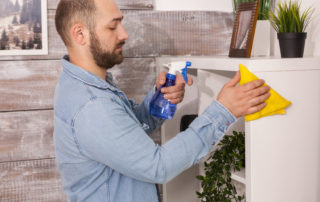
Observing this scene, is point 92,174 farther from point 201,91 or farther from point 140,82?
point 140,82

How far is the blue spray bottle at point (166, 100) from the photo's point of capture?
129cm

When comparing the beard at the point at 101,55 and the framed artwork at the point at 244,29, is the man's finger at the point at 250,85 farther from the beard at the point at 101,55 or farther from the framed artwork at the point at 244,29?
the beard at the point at 101,55

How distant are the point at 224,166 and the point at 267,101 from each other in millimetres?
363

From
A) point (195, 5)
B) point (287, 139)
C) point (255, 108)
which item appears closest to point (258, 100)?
point (255, 108)

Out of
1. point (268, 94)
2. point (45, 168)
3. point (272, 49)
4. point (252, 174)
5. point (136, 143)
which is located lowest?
point (45, 168)

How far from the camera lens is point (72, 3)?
120 centimetres

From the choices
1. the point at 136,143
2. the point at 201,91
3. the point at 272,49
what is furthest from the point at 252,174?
the point at 272,49

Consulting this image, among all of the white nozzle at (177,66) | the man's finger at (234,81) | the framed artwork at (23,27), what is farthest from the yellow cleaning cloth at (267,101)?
the framed artwork at (23,27)

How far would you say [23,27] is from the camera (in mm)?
1658

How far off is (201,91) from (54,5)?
2.34 feet

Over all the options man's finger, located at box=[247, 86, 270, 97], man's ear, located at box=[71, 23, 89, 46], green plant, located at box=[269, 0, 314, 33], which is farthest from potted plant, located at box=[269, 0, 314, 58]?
man's ear, located at box=[71, 23, 89, 46]

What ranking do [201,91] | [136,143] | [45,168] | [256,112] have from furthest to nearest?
[45,168] → [201,91] → [256,112] → [136,143]

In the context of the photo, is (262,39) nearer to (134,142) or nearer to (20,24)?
(134,142)

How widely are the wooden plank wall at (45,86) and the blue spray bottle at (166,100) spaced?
418mm
